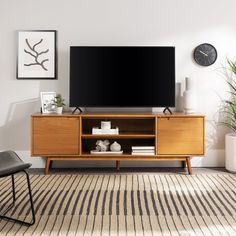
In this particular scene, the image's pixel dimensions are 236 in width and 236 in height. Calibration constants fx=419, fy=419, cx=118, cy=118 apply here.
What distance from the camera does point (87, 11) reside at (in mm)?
4684

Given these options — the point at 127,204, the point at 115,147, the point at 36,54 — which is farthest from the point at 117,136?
the point at 36,54

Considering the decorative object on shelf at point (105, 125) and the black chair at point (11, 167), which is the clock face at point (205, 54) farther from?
the black chair at point (11, 167)

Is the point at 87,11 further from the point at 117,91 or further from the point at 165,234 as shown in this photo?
the point at 165,234

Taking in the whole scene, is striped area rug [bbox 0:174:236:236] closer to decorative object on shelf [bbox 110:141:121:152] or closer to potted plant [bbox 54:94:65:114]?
decorative object on shelf [bbox 110:141:121:152]

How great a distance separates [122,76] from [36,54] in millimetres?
1009

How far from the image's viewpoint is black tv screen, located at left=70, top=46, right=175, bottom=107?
4.52 meters

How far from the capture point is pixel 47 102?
15.0 ft

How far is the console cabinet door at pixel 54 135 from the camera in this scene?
4.34m

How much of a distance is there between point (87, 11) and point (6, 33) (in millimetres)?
941

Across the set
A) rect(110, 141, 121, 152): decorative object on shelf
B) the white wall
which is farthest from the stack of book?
the white wall

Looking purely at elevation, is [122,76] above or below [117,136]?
above

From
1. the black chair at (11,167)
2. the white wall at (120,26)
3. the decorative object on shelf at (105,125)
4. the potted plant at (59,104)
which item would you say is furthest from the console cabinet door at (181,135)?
the black chair at (11,167)

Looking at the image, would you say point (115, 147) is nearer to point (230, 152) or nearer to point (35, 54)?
point (230, 152)

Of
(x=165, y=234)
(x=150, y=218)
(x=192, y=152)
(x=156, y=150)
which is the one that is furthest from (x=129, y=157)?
(x=165, y=234)
